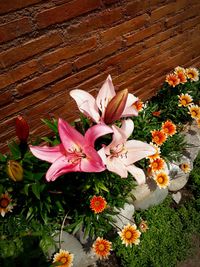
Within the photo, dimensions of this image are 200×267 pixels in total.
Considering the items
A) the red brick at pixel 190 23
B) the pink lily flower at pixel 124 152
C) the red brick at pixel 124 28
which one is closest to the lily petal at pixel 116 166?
the pink lily flower at pixel 124 152

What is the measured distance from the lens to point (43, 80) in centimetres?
194

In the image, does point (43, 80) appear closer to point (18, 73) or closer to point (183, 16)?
point (18, 73)

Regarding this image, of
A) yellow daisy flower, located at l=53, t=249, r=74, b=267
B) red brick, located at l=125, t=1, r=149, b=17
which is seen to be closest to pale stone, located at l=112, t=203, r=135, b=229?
yellow daisy flower, located at l=53, t=249, r=74, b=267

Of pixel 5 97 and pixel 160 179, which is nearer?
pixel 5 97

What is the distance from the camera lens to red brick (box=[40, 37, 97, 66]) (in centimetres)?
186

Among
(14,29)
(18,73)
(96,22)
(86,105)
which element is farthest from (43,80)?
(86,105)

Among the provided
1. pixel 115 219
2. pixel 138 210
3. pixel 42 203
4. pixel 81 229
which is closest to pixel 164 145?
pixel 138 210

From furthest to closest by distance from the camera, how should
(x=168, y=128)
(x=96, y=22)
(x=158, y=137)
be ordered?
(x=168, y=128), (x=158, y=137), (x=96, y=22)

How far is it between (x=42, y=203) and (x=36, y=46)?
0.96m

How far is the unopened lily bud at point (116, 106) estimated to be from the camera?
1203 millimetres

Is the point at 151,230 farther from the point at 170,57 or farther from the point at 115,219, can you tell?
the point at 170,57

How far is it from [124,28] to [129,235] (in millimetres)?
1453

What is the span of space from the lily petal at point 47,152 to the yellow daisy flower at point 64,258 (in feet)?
3.00

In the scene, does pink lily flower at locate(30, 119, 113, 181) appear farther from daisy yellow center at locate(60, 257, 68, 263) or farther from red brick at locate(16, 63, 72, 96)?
daisy yellow center at locate(60, 257, 68, 263)
